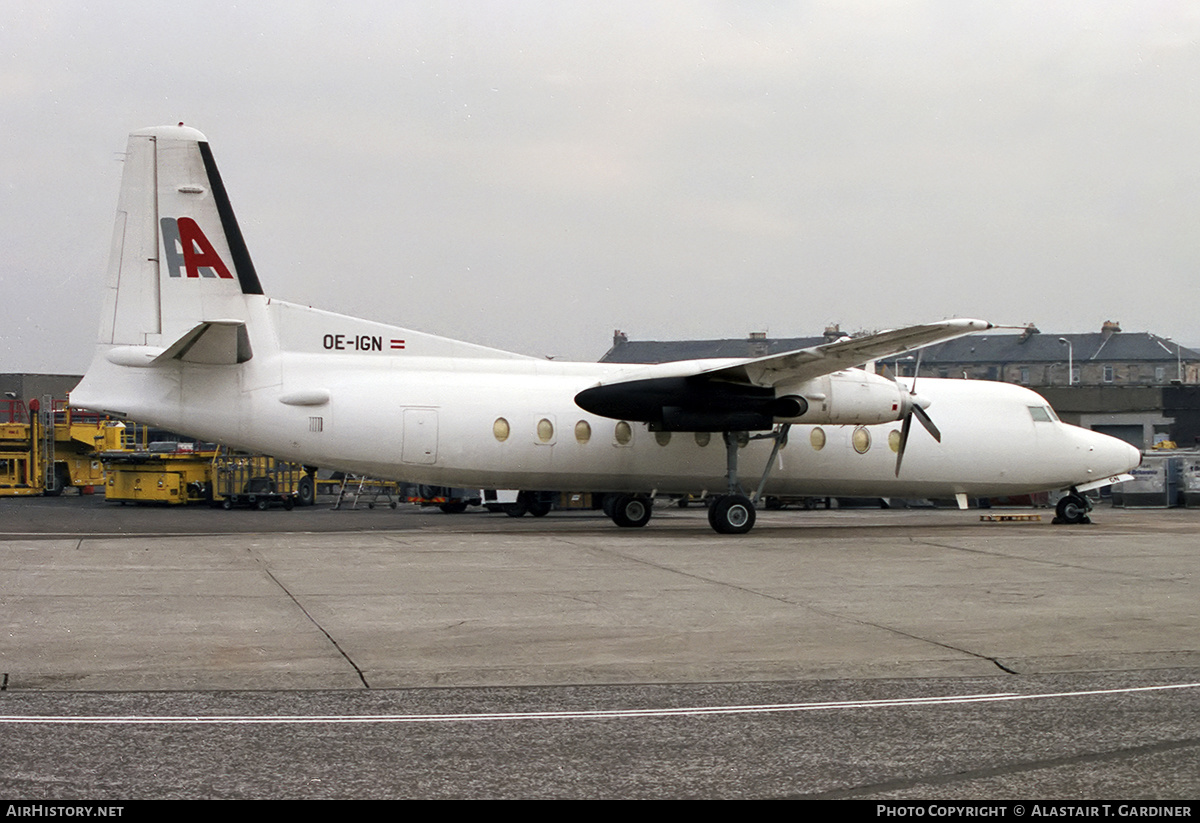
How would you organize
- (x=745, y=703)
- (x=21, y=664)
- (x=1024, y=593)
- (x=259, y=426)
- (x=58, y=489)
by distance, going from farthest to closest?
(x=58, y=489) < (x=259, y=426) < (x=1024, y=593) < (x=21, y=664) < (x=745, y=703)

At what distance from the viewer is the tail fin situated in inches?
795

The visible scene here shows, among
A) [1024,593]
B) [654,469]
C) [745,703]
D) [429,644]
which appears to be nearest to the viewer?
[745,703]

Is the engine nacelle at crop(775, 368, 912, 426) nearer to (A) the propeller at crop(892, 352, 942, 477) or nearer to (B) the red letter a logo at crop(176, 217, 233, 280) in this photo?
(A) the propeller at crop(892, 352, 942, 477)

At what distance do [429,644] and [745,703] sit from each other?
3.25m

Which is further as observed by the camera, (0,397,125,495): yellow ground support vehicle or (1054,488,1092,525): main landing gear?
(0,397,125,495): yellow ground support vehicle

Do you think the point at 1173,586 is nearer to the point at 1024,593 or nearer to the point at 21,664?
the point at 1024,593

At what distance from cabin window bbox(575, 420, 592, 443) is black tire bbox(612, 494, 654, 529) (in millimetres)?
2814

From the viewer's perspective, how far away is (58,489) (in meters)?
47.3

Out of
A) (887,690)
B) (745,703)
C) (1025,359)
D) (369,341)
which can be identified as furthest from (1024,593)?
(1025,359)

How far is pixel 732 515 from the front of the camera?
21.8m

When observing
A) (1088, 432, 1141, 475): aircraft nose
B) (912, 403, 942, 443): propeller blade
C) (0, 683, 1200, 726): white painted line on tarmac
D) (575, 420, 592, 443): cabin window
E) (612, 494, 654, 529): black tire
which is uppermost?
(912, 403, 942, 443): propeller blade

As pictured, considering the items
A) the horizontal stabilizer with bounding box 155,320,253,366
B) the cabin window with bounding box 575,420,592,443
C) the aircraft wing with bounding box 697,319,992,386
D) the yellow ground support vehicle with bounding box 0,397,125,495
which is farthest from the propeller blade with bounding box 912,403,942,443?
the yellow ground support vehicle with bounding box 0,397,125,495

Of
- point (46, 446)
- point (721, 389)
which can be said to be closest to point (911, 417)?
point (721, 389)

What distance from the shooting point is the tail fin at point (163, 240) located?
20188mm
